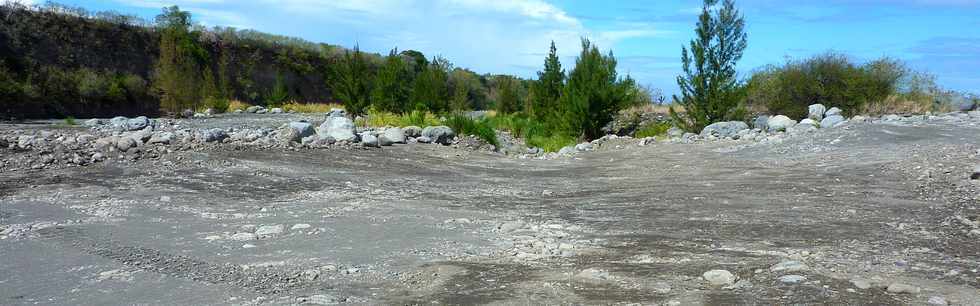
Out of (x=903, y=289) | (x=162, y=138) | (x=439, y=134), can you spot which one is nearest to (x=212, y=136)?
(x=162, y=138)

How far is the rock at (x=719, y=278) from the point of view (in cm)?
443

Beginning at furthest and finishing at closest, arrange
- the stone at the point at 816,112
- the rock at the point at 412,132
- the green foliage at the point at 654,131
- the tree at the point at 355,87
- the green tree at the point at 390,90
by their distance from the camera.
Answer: the tree at the point at 355,87 < the green tree at the point at 390,90 < the stone at the point at 816,112 < the green foliage at the point at 654,131 < the rock at the point at 412,132

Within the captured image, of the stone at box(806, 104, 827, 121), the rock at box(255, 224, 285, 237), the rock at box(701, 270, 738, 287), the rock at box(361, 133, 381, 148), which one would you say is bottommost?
the rock at box(255, 224, 285, 237)

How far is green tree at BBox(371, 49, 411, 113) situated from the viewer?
2661 cm

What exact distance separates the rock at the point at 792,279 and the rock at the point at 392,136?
12239mm

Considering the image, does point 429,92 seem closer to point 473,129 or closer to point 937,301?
point 473,129

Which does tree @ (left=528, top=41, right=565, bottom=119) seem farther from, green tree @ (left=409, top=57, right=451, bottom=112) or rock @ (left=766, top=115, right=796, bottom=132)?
rock @ (left=766, top=115, right=796, bottom=132)

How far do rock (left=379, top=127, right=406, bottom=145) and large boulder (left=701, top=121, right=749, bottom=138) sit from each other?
7.82m

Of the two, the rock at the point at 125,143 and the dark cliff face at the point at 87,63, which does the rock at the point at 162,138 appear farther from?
the dark cliff face at the point at 87,63

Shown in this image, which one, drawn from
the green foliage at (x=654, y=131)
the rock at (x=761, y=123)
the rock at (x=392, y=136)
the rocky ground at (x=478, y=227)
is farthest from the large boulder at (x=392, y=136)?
the rock at (x=761, y=123)

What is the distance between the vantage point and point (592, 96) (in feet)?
70.1

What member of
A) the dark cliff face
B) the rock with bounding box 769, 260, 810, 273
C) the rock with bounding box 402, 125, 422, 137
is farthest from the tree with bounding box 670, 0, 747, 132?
the dark cliff face

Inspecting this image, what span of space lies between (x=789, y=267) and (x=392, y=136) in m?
12.4

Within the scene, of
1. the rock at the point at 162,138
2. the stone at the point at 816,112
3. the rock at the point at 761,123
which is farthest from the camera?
the stone at the point at 816,112
